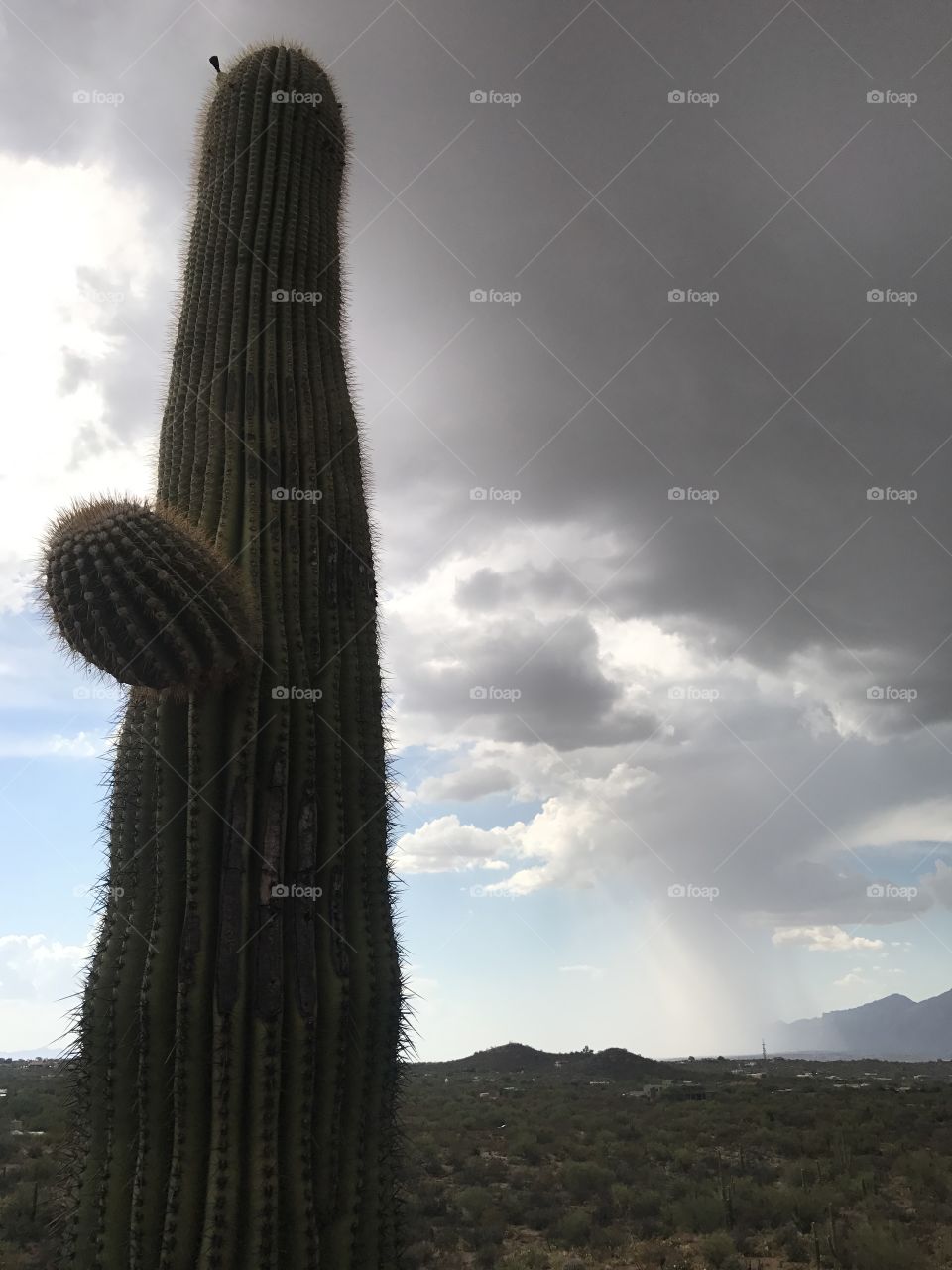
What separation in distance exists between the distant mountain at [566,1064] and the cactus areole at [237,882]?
2947 cm

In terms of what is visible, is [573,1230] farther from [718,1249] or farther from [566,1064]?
[566,1064]

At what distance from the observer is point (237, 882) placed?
4.05 metres

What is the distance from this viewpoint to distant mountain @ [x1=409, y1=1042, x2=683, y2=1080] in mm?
32750

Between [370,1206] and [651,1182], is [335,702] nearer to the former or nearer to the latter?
[370,1206]

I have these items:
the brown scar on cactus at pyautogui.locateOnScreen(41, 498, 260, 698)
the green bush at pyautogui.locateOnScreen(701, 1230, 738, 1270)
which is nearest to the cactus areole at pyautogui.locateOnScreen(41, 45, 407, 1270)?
the brown scar on cactus at pyautogui.locateOnScreen(41, 498, 260, 698)

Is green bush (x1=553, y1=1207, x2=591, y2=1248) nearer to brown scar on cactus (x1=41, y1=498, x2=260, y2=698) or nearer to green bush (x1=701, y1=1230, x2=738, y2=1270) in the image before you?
green bush (x1=701, y1=1230, x2=738, y2=1270)

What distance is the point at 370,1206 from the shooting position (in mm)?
3988

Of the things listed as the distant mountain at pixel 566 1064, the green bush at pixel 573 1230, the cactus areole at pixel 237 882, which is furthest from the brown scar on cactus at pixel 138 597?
the distant mountain at pixel 566 1064

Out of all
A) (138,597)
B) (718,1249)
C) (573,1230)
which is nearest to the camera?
(138,597)

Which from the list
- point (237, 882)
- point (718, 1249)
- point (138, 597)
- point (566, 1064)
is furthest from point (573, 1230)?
point (566, 1064)

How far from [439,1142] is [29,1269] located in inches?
335

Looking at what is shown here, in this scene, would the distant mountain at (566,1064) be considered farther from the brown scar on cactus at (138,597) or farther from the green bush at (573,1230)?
the brown scar on cactus at (138,597)

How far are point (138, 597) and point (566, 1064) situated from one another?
1541 inches

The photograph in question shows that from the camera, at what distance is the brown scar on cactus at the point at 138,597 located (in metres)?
3.94
